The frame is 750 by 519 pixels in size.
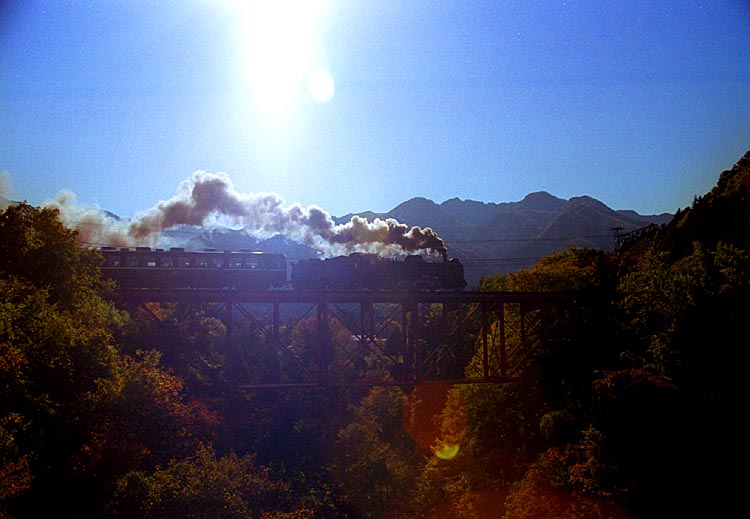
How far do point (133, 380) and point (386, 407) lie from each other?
42064mm

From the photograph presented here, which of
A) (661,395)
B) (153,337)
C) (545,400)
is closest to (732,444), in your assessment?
(661,395)

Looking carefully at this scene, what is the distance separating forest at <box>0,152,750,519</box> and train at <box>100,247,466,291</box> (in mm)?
3750

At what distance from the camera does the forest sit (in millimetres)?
18406

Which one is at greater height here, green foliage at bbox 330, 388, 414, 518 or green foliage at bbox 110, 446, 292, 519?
green foliage at bbox 110, 446, 292, 519

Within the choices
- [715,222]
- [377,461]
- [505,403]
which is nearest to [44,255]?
[505,403]

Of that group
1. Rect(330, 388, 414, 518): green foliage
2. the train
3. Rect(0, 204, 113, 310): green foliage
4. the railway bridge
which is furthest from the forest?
the train

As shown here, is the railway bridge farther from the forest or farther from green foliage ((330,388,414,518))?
green foliage ((330,388,414,518))

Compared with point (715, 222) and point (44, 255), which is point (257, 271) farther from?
point (715, 222)

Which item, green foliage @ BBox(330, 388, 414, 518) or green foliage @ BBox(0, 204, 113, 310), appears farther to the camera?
green foliage @ BBox(330, 388, 414, 518)

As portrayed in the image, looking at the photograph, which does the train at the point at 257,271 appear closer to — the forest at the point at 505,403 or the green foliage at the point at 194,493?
the forest at the point at 505,403

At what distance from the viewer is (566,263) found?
36.9 m

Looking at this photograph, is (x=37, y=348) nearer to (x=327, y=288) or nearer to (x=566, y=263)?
(x=327, y=288)

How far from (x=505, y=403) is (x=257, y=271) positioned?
18498 mm

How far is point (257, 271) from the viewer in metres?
32.6
